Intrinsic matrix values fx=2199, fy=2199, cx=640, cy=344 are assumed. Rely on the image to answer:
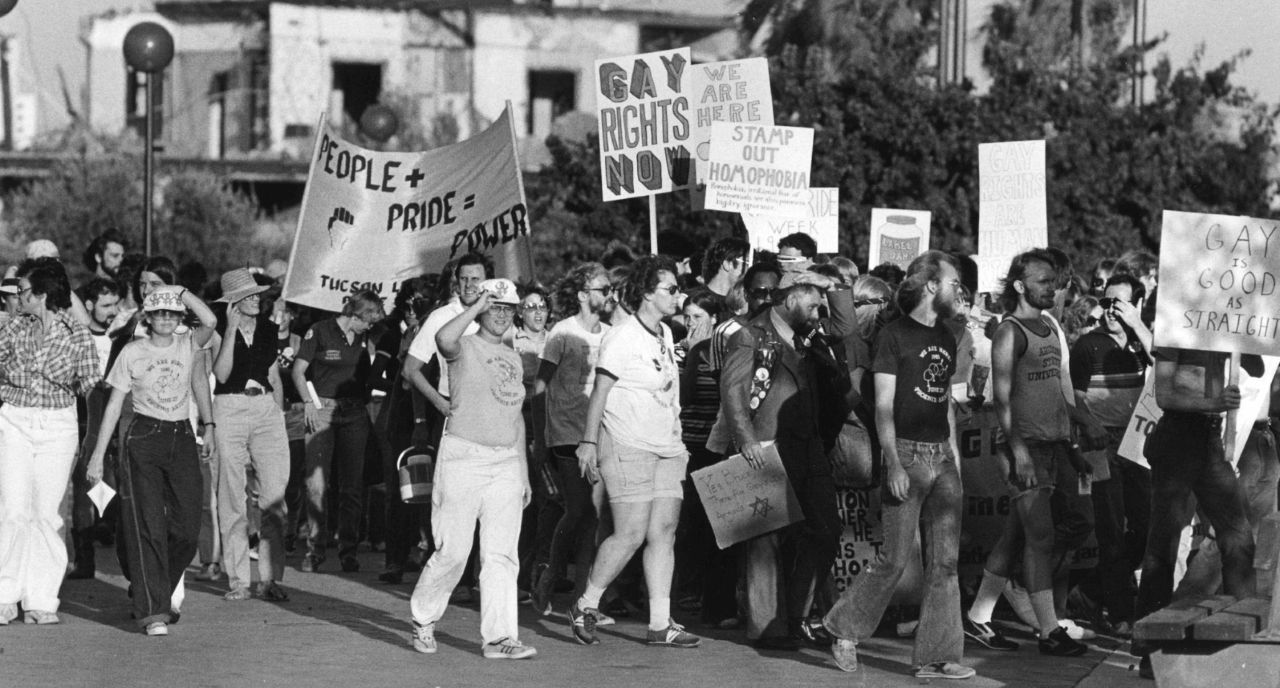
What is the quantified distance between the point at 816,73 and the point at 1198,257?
26647mm

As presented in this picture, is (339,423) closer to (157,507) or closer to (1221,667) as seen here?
(157,507)

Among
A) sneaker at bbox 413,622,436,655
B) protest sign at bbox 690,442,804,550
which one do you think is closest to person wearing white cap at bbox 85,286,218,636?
sneaker at bbox 413,622,436,655

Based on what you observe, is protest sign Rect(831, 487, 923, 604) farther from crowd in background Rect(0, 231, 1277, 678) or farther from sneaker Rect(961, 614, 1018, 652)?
sneaker Rect(961, 614, 1018, 652)

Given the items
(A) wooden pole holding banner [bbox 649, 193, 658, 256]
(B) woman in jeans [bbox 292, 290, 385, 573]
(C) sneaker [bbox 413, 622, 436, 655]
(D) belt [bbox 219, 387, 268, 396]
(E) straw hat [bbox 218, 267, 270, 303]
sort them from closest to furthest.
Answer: (C) sneaker [bbox 413, 622, 436, 655], (E) straw hat [bbox 218, 267, 270, 303], (D) belt [bbox 219, 387, 268, 396], (A) wooden pole holding banner [bbox 649, 193, 658, 256], (B) woman in jeans [bbox 292, 290, 385, 573]

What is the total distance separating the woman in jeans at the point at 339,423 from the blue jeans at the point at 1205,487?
603 centimetres

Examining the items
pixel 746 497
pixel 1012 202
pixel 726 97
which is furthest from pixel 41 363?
pixel 1012 202

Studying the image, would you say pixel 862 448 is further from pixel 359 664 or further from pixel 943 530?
pixel 359 664

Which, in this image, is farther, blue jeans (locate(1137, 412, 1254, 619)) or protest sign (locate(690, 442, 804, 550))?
protest sign (locate(690, 442, 804, 550))

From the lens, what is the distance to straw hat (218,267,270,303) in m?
12.2

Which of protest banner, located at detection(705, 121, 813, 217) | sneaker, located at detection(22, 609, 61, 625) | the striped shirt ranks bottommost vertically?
sneaker, located at detection(22, 609, 61, 625)

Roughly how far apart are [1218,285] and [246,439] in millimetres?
5650

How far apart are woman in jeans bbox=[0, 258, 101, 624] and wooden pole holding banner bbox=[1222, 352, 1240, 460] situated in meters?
5.78

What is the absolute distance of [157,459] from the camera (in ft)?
36.4

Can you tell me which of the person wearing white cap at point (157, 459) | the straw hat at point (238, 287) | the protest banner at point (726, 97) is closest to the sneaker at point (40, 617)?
the person wearing white cap at point (157, 459)
